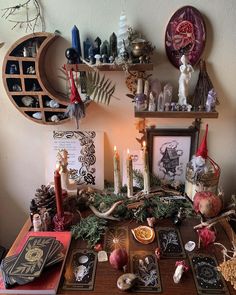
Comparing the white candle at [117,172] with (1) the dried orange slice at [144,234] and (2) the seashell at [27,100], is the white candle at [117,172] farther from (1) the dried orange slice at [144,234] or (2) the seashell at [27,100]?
(2) the seashell at [27,100]

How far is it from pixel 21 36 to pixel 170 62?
24.6 inches

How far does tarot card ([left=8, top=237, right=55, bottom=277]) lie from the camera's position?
0.82 m

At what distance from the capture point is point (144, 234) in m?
1.02

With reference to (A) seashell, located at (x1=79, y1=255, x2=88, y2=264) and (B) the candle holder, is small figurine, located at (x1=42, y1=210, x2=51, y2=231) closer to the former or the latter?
(B) the candle holder

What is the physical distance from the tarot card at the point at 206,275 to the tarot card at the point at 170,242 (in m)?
0.05

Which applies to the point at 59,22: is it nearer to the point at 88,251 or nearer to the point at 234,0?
the point at 234,0

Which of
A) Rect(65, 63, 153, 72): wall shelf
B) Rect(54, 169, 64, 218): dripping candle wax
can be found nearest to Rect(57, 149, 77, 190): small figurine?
Rect(54, 169, 64, 218): dripping candle wax

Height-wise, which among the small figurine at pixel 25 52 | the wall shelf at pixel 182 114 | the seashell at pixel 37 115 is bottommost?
the seashell at pixel 37 115

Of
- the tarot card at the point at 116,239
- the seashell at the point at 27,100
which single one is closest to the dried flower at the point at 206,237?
the tarot card at the point at 116,239

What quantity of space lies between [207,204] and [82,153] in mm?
591

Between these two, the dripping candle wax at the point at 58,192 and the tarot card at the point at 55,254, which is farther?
the dripping candle wax at the point at 58,192

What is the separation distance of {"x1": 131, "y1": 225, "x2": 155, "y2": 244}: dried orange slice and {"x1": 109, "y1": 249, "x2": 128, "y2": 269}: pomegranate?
0.41 ft

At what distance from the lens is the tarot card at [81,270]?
831mm

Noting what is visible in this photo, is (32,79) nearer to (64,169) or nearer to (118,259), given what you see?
(64,169)
